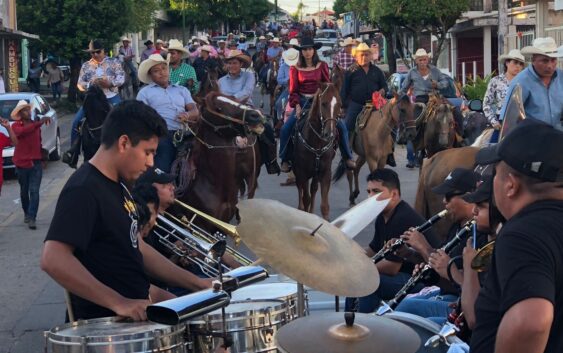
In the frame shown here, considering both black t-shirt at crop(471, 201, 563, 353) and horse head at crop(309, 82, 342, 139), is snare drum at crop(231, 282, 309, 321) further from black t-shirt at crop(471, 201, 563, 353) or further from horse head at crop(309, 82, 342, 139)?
horse head at crop(309, 82, 342, 139)

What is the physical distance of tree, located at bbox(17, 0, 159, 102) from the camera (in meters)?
32.1

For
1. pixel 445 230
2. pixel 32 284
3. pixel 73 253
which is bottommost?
pixel 32 284

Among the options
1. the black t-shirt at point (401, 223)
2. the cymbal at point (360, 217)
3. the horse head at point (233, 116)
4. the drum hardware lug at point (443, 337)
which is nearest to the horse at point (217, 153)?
the horse head at point (233, 116)

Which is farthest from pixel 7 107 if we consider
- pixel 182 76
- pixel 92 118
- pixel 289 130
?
pixel 289 130

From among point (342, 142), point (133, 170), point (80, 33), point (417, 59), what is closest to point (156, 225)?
point (133, 170)

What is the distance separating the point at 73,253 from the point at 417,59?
12632 mm

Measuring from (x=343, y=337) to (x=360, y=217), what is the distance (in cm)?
144

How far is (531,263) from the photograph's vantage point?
3.02 m

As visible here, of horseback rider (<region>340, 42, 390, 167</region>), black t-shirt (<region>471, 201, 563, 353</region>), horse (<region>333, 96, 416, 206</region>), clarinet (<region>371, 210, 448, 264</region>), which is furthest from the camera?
horseback rider (<region>340, 42, 390, 167</region>)

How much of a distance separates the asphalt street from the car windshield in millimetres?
1437

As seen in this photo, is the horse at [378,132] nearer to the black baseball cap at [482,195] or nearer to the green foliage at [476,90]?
the green foliage at [476,90]

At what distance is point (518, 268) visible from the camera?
3025mm

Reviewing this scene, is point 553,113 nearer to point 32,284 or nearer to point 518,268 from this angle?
point 32,284

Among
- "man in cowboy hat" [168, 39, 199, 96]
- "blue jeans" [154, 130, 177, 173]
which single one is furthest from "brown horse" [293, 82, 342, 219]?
"man in cowboy hat" [168, 39, 199, 96]
